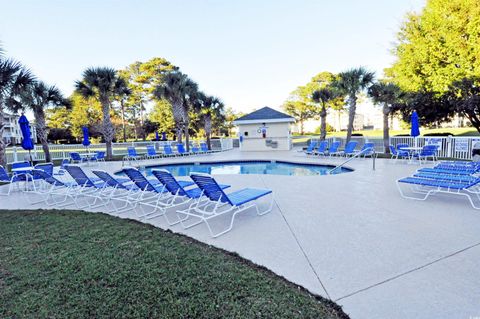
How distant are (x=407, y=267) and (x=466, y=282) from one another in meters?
0.46

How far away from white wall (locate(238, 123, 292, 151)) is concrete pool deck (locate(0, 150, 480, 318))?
49.2 feet

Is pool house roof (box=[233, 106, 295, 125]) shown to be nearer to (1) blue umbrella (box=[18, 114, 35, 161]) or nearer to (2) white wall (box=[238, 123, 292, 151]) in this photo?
(2) white wall (box=[238, 123, 292, 151])

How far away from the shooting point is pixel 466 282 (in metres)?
2.35

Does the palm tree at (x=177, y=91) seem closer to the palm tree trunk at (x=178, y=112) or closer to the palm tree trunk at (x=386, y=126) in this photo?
the palm tree trunk at (x=178, y=112)

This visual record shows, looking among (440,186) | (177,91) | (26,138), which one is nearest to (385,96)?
(440,186)

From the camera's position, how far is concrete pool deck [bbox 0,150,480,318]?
215cm

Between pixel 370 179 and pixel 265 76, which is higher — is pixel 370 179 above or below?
below

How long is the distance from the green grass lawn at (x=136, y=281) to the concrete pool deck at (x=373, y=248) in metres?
0.32

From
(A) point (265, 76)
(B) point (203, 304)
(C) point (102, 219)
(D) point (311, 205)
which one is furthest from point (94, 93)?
(A) point (265, 76)

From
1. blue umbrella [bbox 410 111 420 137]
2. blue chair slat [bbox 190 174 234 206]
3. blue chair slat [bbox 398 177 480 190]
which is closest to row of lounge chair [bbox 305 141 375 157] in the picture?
blue umbrella [bbox 410 111 420 137]

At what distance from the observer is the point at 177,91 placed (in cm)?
1909

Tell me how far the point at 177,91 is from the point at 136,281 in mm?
18180

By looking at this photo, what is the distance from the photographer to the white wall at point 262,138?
20500 millimetres

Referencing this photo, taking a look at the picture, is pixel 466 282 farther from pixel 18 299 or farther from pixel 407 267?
pixel 18 299
